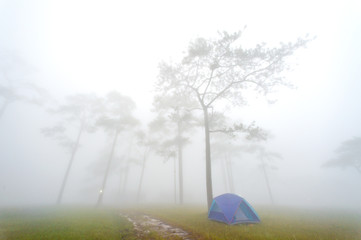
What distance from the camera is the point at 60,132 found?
2523 centimetres

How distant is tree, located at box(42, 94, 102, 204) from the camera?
25.1m

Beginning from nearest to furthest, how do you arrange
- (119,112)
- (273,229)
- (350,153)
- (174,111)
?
(273,229)
(174,111)
(119,112)
(350,153)

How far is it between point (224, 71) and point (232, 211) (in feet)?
40.1

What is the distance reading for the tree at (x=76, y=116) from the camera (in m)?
25.1

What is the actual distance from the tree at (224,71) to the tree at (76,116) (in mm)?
18376

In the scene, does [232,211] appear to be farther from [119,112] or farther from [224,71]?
[119,112]

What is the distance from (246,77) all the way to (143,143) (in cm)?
1983

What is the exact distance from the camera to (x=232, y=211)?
9172mm

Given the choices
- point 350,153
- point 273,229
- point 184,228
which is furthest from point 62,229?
point 350,153

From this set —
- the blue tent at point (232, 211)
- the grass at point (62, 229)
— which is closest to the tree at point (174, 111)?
the blue tent at point (232, 211)

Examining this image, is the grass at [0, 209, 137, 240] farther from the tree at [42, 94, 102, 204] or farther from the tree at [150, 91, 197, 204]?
the tree at [42, 94, 102, 204]

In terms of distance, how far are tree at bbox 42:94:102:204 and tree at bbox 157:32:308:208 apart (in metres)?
18.4

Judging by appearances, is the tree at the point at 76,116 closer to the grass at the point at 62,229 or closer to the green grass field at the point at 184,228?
the green grass field at the point at 184,228

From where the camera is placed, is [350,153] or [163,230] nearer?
[163,230]
